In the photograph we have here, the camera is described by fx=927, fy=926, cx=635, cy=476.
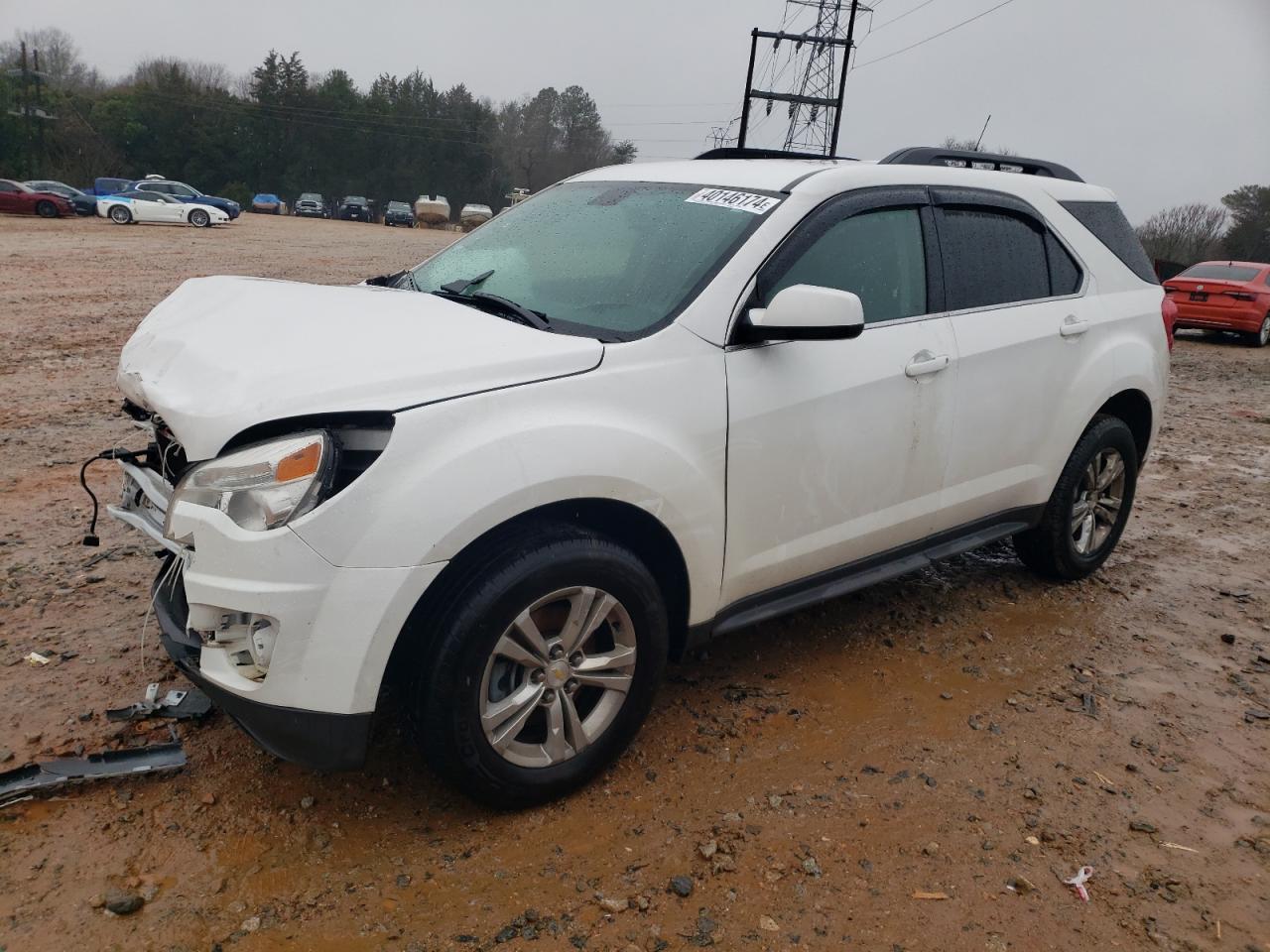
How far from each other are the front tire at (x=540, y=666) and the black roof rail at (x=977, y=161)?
2.08 metres

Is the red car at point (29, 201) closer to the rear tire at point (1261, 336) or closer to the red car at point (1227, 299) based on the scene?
the red car at point (1227, 299)

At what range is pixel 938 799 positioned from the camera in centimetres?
295

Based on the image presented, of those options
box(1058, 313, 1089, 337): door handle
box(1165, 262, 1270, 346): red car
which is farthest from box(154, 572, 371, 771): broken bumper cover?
box(1165, 262, 1270, 346): red car

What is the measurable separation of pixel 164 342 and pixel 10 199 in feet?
117

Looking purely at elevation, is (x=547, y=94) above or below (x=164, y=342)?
above

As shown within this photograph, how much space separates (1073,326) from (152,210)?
111ft

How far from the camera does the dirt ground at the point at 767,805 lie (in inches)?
94.3

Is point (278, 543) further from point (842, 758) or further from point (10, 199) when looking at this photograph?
point (10, 199)

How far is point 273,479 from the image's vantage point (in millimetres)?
2281

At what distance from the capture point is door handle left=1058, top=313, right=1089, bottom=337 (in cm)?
402

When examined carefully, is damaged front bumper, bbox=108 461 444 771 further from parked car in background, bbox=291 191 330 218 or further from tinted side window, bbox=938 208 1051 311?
parked car in background, bbox=291 191 330 218

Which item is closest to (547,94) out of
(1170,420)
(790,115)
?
(790,115)

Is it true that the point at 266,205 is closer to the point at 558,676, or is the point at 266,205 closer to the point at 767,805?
the point at 558,676

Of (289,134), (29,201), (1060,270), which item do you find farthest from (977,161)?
(289,134)
